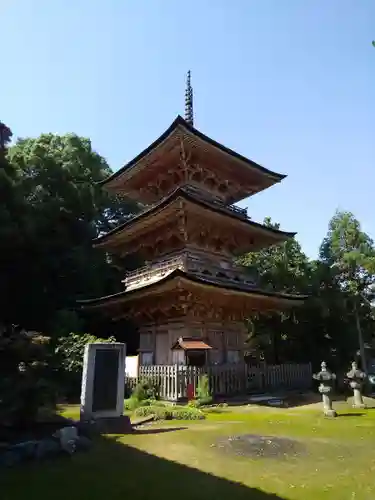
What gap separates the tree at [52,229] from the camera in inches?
846

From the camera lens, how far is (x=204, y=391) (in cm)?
1452

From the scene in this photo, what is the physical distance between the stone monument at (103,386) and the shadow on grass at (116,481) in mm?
2461

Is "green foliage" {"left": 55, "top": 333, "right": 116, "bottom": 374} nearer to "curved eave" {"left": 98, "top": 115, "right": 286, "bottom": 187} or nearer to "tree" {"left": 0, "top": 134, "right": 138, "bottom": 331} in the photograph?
"tree" {"left": 0, "top": 134, "right": 138, "bottom": 331}

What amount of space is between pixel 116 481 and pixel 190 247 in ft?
46.5

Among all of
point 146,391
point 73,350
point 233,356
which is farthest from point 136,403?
point 233,356

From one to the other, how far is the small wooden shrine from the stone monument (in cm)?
591

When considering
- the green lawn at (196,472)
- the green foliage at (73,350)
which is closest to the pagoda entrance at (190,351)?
the green foliage at (73,350)

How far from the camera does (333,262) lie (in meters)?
30.4

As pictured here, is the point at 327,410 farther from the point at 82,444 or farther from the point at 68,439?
the point at 68,439

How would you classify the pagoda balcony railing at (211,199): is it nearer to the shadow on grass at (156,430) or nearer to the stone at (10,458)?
the shadow on grass at (156,430)

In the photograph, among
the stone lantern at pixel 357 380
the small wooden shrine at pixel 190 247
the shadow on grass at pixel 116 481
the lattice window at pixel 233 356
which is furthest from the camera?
the lattice window at pixel 233 356

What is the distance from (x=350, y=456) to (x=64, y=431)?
5.04 meters

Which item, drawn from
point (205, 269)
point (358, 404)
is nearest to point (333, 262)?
point (205, 269)

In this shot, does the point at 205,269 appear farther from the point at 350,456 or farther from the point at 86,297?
the point at 350,456
